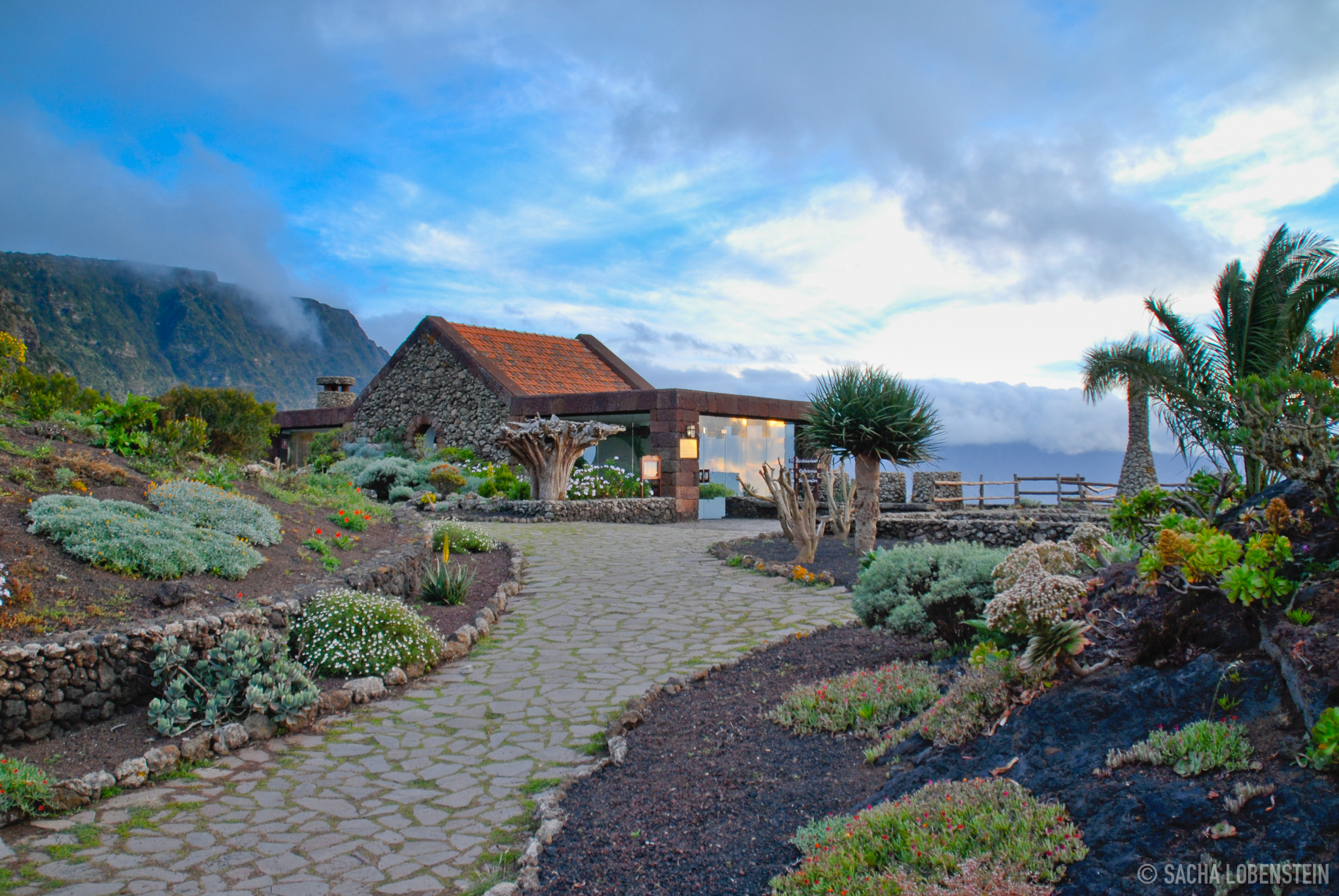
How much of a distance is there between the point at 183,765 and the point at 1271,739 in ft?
17.6

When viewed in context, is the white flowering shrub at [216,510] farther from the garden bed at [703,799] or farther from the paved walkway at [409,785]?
the garden bed at [703,799]

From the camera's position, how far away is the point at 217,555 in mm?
6793

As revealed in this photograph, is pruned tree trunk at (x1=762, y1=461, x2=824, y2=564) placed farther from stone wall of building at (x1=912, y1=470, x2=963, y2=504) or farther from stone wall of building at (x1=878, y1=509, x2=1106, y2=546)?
stone wall of building at (x1=912, y1=470, x2=963, y2=504)

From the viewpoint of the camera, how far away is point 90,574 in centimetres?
591

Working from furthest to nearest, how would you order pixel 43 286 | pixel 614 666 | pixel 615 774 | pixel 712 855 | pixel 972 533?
pixel 43 286
pixel 972 533
pixel 614 666
pixel 615 774
pixel 712 855

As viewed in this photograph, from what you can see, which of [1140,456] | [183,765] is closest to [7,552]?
[183,765]

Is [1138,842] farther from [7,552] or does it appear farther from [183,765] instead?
[7,552]

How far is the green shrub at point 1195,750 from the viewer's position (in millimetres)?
2609

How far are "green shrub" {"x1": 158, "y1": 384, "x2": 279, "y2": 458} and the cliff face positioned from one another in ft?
89.1

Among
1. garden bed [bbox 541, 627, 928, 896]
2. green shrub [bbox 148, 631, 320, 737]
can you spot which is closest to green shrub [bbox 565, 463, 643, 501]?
green shrub [bbox 148, 631, 320, 737]

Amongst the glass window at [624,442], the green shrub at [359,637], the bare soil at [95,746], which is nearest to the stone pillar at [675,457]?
the glass window at [624,442]

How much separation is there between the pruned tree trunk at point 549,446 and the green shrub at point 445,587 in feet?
30.6

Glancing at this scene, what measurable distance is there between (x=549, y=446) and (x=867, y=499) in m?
8.89

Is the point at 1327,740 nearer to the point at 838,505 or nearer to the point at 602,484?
the point at 838,505
